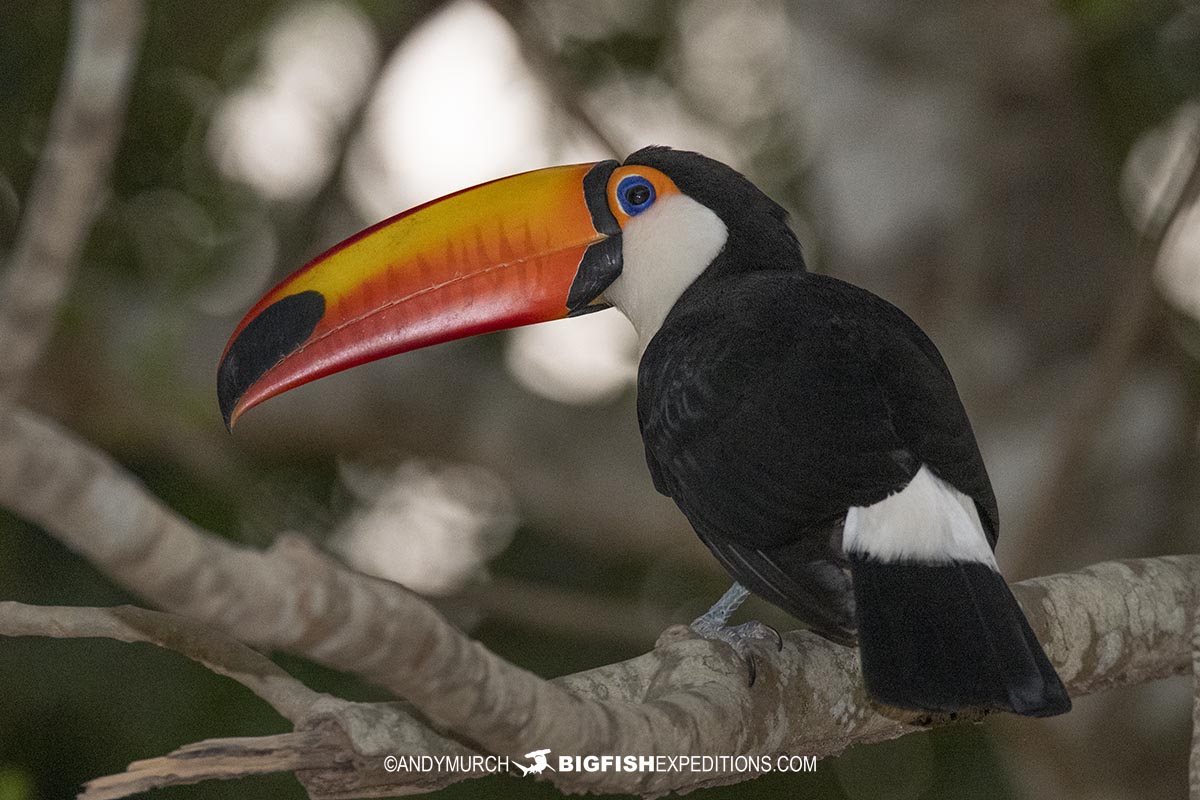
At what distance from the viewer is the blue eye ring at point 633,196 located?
2176mm

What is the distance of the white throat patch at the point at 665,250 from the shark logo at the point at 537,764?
1038 mm

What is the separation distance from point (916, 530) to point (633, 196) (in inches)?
31.4

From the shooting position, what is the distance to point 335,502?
12.5 ft

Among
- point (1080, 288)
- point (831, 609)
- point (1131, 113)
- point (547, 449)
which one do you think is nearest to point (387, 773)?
point (831, 609)

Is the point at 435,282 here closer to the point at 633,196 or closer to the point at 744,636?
the point at 633,196

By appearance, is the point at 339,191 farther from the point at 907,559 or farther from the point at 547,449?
the point at 907,559

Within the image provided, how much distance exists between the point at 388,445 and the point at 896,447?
2271 mm

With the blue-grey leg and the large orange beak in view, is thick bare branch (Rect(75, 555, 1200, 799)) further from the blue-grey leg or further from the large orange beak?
Result: the large orange beak

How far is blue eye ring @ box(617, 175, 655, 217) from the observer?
2.18 m

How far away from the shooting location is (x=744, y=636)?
5.72ft

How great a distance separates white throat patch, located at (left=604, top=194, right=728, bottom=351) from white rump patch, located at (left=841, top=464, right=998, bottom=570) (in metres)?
0.60

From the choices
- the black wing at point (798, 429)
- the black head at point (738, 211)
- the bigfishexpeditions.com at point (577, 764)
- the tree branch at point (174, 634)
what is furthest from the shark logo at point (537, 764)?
the black head at point (738, 211)

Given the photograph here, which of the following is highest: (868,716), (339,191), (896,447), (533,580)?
(339,191)

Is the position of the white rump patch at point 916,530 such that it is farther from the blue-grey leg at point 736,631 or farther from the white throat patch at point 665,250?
the white throat patch at point 665,250
